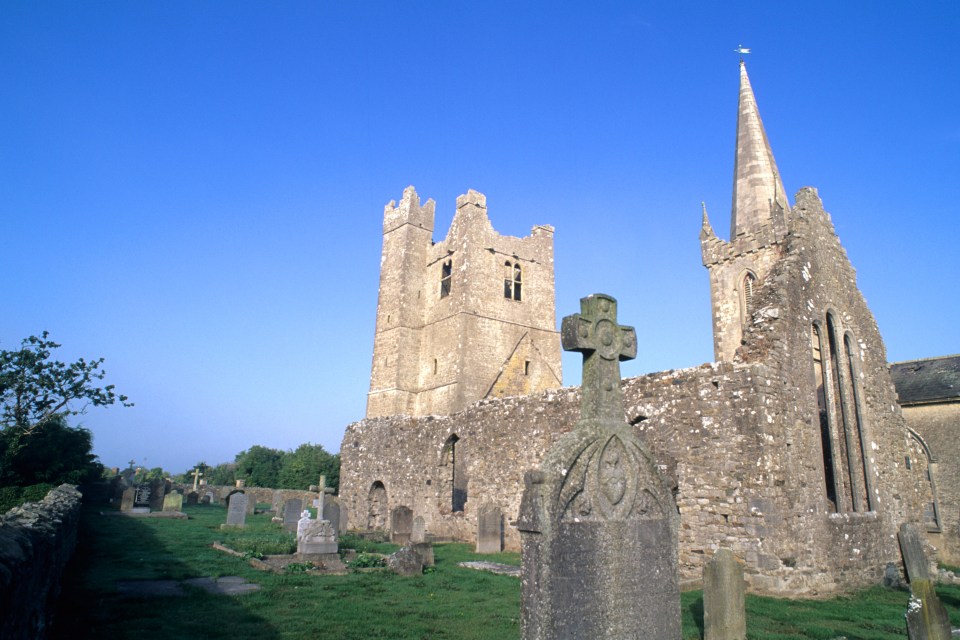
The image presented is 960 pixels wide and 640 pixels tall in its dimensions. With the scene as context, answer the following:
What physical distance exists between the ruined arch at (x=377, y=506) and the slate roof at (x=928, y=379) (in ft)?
56.7

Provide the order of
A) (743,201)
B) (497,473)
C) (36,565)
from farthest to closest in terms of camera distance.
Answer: (743,201) < (497,473) < (36,565)

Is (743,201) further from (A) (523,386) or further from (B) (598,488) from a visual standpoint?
(B) (598,488)

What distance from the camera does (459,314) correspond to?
31.4 metres

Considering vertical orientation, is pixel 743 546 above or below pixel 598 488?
below

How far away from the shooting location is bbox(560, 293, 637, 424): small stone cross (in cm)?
521

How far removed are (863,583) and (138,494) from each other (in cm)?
3310

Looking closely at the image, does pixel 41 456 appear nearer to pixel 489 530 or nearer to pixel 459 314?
pixel 459 314

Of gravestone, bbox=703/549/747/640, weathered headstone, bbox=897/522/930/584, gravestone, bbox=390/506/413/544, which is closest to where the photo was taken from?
gravestone, bbox=703/549/747/640

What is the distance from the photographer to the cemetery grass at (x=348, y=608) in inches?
283

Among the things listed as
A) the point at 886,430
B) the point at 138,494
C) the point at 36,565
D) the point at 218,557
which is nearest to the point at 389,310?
the point at 138,494

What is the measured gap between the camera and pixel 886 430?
45.2 feet

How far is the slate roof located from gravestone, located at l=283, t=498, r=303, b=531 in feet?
65.2

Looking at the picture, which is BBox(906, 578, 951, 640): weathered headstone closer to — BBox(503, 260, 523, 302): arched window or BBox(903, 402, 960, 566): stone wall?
BBox(903, 402, 960, 566): stone wall

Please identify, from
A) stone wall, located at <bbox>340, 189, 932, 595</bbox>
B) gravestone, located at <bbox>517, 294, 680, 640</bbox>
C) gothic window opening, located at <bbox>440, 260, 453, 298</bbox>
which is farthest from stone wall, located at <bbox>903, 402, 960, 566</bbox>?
gothic window opening, located at <bbox>440, 260, 453, 298</bbox>
